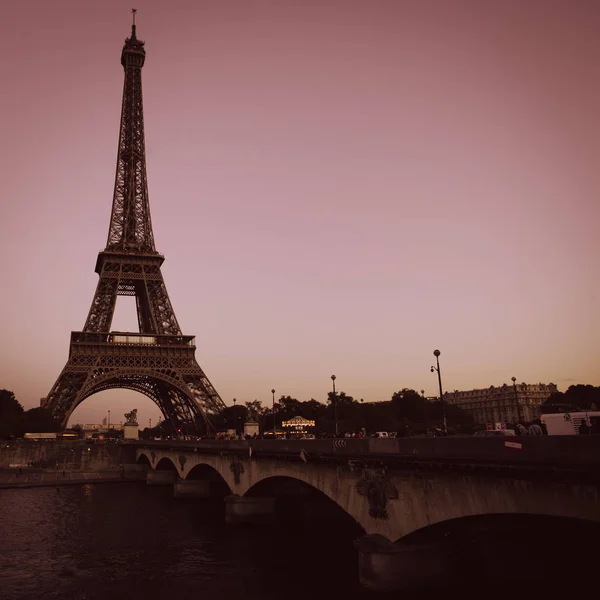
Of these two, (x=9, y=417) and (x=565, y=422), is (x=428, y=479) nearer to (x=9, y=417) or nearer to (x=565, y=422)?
(x=565, y=422)

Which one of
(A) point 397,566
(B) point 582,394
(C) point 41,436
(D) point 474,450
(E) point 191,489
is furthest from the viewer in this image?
(B) point 582,394

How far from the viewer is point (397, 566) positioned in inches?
778

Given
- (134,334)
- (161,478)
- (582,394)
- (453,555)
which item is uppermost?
(134,334)

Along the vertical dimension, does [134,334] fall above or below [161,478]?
above

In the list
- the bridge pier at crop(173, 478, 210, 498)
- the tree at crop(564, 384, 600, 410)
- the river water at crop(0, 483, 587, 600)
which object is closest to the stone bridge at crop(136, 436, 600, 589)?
the river water at crop(0, 483, 587, 600)

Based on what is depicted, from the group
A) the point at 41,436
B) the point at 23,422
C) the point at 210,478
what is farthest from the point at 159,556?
the point at 23,422

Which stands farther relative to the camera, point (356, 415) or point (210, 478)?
point (356, 415)

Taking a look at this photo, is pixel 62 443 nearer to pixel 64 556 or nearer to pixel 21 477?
pixel 21 477

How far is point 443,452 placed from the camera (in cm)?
1792

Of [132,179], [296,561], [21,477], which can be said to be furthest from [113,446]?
[296,561]

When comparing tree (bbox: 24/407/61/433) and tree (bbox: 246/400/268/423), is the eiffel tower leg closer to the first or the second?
tree (bbox: 24/407/61/433)

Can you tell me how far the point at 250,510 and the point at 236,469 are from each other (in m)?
2.90

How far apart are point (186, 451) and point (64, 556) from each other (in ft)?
80.3

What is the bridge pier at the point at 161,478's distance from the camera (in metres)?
72.7
